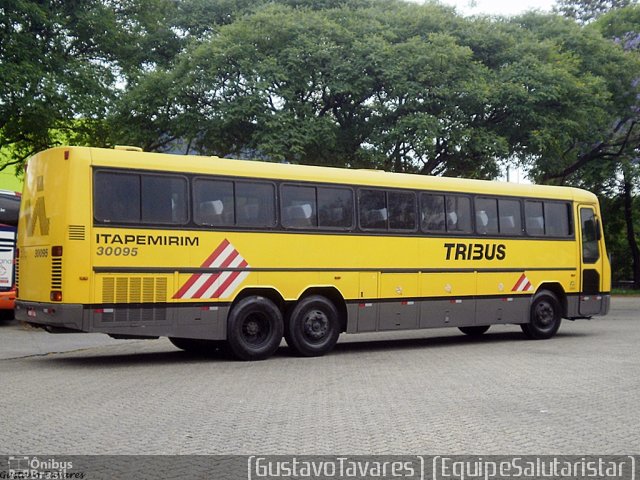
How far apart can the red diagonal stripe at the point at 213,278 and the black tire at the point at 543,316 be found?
7.13 m

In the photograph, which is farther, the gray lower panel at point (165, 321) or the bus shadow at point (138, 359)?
the bus shadow at point (138, 359)

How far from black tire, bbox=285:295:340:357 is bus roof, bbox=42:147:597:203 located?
2080 millimetres

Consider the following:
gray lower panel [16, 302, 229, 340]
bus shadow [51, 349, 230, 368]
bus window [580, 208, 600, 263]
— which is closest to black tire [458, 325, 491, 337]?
bus window [580, 208, 600, 263]

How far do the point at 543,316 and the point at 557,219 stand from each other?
2.06 metres

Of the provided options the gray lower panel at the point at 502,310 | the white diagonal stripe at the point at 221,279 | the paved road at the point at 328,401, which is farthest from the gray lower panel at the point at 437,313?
the white diagonal stripe at the point at 221,279

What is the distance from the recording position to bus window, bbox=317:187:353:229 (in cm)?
1617

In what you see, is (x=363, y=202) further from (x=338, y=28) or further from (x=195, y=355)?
(x=338, y=28)

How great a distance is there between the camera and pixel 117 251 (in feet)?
45.4

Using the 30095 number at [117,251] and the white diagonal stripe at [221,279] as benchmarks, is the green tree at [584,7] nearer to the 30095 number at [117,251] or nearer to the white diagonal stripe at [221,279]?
the white diagonal stripe at [221,279]

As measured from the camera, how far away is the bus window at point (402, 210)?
674 inches

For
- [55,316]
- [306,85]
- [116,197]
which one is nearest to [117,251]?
[116,197]

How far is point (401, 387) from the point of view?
37.9 ft

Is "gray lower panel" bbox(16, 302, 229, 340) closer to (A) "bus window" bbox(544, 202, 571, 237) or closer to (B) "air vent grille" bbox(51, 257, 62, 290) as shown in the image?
(B) "air vent grille" bbox(51, 257, 62, 290)

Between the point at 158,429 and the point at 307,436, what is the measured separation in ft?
4.45
